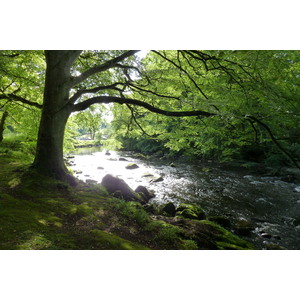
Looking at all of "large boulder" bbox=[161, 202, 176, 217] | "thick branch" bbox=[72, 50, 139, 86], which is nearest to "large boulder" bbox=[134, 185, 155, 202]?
"large boulder" bbox=[161, 202, 176, 217]

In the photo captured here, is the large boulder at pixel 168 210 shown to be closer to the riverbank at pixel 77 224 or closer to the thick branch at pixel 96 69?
the riverbank at pixel 77 224

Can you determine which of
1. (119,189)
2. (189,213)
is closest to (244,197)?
(189,213)

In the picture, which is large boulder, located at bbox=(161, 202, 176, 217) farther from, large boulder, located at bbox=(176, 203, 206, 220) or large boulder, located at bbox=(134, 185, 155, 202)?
large boulder, located at bbox=(134, 185, 155, 202)

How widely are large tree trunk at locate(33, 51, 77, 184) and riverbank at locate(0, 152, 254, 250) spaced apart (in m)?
0.50

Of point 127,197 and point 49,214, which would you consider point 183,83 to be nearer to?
point 127,197

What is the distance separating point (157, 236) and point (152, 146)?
87.9 feet

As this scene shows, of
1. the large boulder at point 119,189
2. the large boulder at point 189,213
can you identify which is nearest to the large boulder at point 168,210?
the large boulder at point 189,213

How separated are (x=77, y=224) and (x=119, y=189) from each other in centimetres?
432

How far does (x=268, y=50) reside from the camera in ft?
14.8

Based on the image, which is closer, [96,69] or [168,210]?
[96,69]

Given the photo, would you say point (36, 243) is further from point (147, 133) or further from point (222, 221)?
point (222, 221)

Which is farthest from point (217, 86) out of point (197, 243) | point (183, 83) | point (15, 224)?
point (15, 224)

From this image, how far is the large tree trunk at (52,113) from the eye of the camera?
240 inches

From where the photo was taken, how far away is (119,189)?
8492 mm
